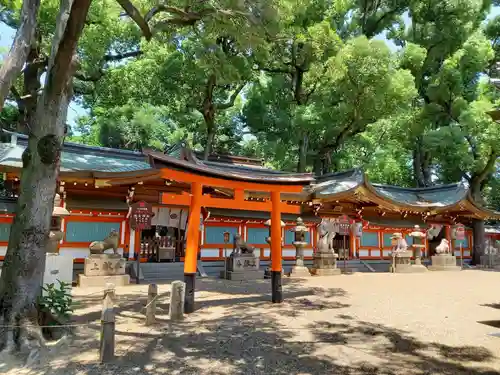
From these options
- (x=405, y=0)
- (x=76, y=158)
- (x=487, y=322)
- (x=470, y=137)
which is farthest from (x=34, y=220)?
(x=405, y=0)

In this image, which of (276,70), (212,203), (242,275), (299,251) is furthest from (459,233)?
(212,203)

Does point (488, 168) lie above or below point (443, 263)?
above

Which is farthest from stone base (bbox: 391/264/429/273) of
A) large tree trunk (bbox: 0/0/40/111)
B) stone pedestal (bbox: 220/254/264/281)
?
large tree trunk (bbox: 0/0/40/111)

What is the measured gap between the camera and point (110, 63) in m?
23.6

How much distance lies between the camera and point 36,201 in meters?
6.12

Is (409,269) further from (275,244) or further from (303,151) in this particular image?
(275,244)

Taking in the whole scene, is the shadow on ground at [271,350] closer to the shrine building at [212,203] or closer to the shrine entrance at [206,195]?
the shrine entrance at [206,195]

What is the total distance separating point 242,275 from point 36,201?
10283 mm

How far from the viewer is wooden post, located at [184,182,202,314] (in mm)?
8602

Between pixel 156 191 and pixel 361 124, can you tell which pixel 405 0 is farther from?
pixel 156 191

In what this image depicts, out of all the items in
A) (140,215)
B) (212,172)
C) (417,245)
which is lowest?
(417,245)

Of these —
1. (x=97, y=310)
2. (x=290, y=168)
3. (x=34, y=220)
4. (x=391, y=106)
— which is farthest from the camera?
(x=290, y=168)

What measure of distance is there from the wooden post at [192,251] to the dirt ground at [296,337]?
1.25 ft

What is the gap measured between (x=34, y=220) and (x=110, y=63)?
65.4 feet
